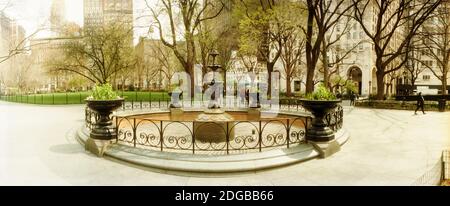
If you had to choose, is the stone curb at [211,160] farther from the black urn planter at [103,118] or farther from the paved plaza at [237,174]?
the black urn planter at [103,118]

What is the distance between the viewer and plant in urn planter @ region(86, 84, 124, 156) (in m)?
9.76

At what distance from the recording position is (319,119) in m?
10.2

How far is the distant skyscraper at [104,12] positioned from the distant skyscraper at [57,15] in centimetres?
448

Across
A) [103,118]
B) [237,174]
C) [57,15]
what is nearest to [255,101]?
[103,118]

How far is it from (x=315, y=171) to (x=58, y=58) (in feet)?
124

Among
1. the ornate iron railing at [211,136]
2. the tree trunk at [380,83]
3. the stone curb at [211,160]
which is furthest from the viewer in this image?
the tree trunk at [380,83]

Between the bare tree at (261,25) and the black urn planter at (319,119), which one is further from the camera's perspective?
the bare tree at (261,25)

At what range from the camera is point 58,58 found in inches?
1495

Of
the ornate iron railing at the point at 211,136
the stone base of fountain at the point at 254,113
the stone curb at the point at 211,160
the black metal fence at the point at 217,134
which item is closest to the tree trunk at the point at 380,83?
the stone base of fountain at the point at 254,113

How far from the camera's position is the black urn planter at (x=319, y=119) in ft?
32.3

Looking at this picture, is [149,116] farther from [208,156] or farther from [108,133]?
[208,156]

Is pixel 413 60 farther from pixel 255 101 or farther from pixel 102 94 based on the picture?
pixel 102 94

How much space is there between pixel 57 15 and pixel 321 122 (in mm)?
25448
